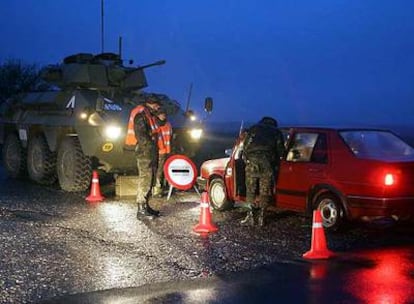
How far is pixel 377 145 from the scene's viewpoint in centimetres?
896

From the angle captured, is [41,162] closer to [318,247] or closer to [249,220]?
[249,220]

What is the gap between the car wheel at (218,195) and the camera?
10.6m

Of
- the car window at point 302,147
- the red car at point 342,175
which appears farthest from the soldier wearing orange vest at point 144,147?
the car window at point 302,147

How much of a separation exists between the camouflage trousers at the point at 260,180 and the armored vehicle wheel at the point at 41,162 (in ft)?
21.5

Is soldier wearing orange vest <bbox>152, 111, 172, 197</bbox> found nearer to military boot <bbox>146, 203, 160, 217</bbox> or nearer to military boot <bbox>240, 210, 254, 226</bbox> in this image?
military boot <bbox>146, 203, 160, 217</bbox>

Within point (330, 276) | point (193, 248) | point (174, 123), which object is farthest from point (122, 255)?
point (174, 123)

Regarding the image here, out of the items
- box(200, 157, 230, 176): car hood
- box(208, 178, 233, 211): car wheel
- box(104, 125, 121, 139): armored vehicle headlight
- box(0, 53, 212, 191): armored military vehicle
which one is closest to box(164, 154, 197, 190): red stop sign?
box(200, 157, 230, 176): car hood

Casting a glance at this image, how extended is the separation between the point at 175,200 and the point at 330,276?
6.05 meters

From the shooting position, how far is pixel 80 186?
13.1m

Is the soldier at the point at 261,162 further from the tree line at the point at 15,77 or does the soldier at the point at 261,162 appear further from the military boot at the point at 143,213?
the tree line at the point at 15,77

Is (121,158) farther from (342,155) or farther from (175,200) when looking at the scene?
(342,155)

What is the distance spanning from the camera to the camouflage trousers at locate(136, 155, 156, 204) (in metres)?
9.89

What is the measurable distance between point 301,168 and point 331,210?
763 millimetres

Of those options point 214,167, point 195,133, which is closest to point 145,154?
point 214,167
